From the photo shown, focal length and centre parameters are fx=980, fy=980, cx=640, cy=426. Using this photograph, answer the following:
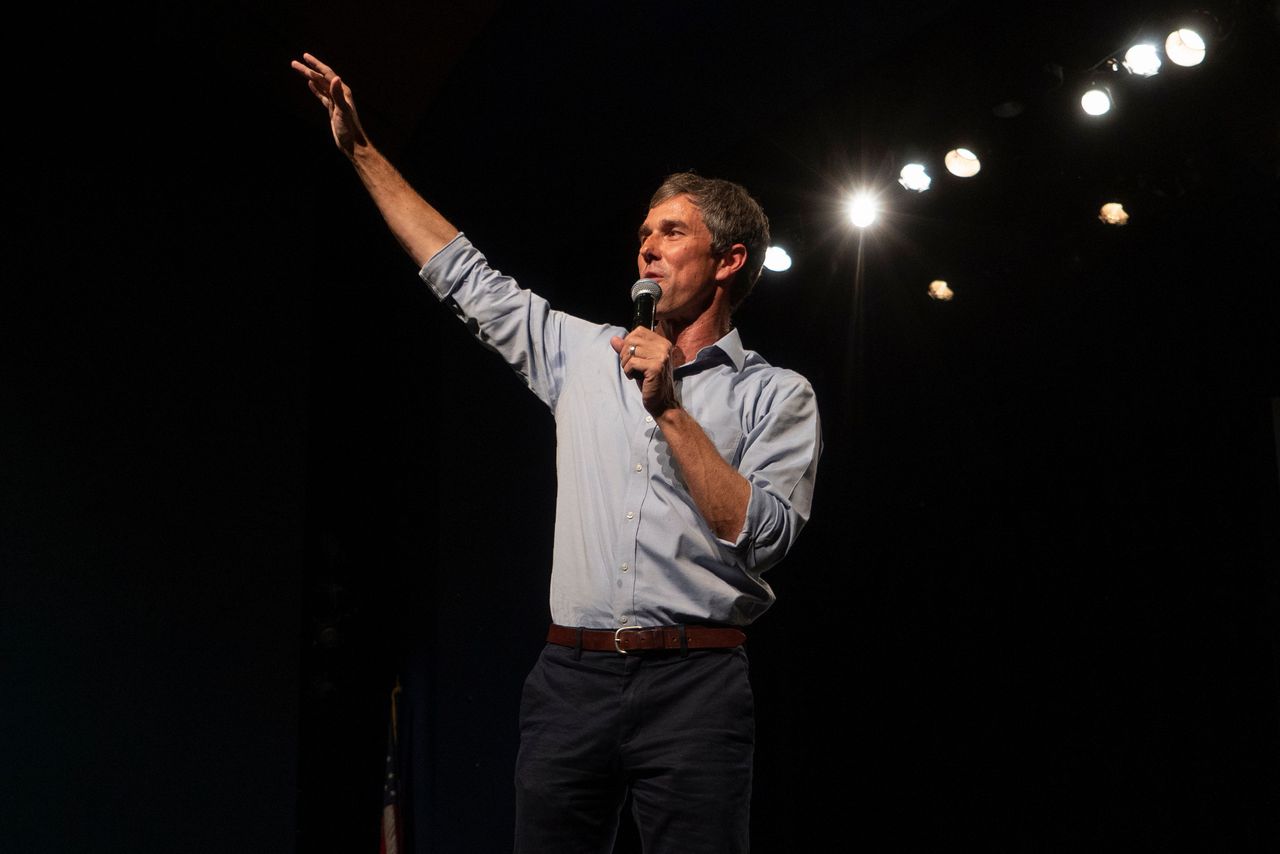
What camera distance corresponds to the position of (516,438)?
3.84 m

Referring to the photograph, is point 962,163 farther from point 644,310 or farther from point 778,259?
point 644,310

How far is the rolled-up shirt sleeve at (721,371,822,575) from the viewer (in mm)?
1485

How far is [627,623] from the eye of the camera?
5.00ft

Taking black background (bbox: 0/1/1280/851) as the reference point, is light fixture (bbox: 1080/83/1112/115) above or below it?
above

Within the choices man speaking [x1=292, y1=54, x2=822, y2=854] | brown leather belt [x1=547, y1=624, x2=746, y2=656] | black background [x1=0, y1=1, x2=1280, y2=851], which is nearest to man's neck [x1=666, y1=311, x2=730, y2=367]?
man speaking [x1=292, y1=54, x2=822, y2=854]

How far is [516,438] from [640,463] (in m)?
2.25

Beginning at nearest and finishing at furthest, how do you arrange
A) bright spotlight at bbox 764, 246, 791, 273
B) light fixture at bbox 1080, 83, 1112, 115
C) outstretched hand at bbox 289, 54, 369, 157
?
1. outstretched hand at bbox 289, 54, 369, 157
2. light fixture at bbox 1080, 83, 1112, 115
3. bright spotlight at bbox 764, 246, 791, 273

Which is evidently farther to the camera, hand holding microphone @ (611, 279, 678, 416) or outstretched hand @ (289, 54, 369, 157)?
outstretched hand @ (289, 54, 369, 157)

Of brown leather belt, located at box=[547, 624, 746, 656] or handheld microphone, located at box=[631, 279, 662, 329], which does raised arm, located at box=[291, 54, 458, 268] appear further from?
brown leather belt, located at box=[547, 624, 746, 656]

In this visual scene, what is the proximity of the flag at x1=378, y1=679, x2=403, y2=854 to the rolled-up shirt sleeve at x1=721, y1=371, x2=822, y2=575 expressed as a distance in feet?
7.20

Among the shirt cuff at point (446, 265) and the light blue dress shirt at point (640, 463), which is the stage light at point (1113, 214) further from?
the shirt cuff at point (446, 265)

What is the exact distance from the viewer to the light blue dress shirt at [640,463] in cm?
154

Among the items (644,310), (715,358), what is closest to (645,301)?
(644,310)

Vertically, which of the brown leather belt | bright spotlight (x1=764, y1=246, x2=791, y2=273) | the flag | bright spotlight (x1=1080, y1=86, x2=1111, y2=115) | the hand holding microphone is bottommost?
the flag
